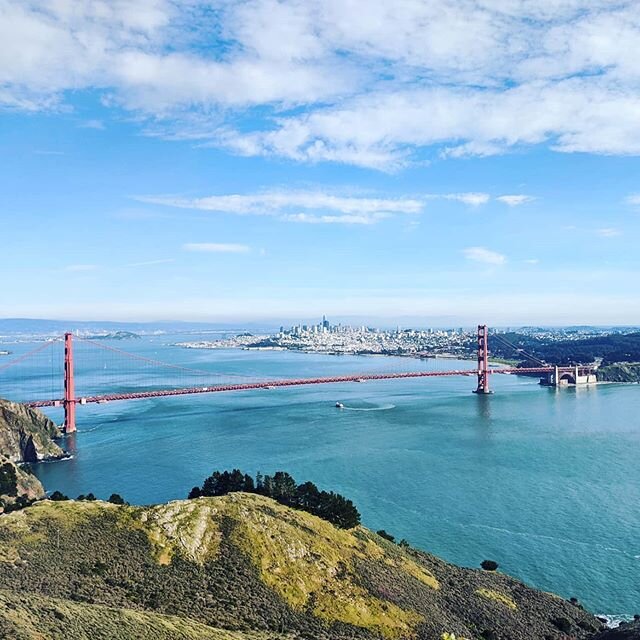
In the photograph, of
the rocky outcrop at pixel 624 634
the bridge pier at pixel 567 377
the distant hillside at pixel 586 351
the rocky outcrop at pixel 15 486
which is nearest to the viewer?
the rocky outcrop at pixel 624 634

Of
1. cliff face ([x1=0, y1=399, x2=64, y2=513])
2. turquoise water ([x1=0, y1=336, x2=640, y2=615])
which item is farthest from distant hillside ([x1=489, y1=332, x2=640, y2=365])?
cliff face ([x1=0, y1=399, x2=64, y2=513])

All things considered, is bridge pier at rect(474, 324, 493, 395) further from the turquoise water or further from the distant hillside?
the distant hillside

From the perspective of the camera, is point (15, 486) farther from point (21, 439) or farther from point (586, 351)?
point (586, 351)

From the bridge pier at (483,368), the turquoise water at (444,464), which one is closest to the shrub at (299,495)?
the turquoise water at (444,464)

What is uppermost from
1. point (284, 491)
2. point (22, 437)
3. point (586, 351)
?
point (586, 351)

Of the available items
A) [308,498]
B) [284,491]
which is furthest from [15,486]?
[308,498]

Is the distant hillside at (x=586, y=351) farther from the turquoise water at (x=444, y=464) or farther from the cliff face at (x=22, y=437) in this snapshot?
the cliff face at (x=22, y=437)
